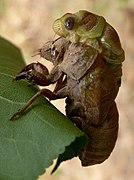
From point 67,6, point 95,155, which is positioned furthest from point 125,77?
point 95,155

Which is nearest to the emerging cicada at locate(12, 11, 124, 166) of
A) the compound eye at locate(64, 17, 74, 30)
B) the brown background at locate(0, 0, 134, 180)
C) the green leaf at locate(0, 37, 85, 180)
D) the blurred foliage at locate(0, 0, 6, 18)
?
the compound eye at locate(64, 17, 74, 30)

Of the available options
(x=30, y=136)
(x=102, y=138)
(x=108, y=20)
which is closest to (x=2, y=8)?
(x=108, y=20)

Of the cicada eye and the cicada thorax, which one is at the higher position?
the cicada eye

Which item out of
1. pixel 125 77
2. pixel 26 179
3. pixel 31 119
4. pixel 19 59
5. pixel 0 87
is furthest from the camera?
pixel 125 77

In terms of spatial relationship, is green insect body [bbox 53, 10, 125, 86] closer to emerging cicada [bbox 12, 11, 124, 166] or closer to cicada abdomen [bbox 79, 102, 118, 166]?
emerging cicada [bbox 12, 11, 124, 166]

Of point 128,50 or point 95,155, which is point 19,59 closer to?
point 95,155

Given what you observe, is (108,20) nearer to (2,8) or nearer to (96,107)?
(2,8)

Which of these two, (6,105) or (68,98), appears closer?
(6,105)
